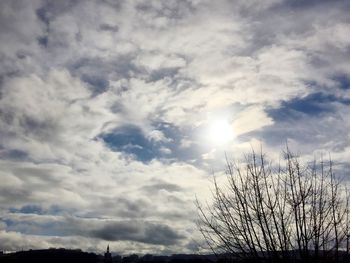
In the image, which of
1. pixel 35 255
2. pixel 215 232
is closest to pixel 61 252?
pixel 35 255

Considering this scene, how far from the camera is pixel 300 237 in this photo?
928 centimetres

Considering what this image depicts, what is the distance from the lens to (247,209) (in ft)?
33.8

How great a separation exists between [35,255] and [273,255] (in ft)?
608

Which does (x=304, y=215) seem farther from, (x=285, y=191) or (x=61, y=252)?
(x=61, y=252)

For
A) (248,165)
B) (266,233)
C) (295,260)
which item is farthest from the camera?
(248,165)

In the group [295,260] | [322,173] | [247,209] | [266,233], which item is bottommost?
[295,260]

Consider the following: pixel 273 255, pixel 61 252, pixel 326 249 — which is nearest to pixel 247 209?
pixel 273 255

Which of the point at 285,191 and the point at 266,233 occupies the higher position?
the point at 285,191

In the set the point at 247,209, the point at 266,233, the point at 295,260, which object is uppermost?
the point at 247,209

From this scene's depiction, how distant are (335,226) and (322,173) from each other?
5.95ft

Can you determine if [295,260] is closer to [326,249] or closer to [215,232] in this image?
[326,249]

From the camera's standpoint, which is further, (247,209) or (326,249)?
(247,209)

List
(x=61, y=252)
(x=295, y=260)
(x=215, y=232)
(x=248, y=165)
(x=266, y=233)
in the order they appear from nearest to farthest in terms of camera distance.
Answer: (x=295, y=260) < (x=266, y=233) < (x=215, y=232) < (x=248, y=165) < (x=61, y=252)

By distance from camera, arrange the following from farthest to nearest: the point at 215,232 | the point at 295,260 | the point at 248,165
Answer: the point at 248,165
the point at 215,232
the point at 295,260
